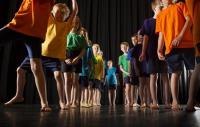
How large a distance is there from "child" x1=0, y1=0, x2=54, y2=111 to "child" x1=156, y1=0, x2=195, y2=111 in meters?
1.11

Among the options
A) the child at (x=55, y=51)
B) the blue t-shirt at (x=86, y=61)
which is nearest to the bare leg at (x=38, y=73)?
the child at (x=55, y=51)

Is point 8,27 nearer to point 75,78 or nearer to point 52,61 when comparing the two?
point 52,61

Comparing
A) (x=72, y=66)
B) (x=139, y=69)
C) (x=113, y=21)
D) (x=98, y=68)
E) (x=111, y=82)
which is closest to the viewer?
(x=72, y=66)

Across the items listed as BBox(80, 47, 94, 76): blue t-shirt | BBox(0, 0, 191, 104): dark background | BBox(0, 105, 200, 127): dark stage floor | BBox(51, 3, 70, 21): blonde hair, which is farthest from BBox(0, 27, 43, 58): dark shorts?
BBox(0, 0, 191, 104): dark background

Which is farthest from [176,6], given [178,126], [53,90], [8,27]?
[53,90]

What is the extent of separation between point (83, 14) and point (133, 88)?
3.95 m

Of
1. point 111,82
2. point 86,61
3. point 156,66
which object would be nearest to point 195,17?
point 156,66

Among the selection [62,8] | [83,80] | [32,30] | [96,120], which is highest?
[62,8]

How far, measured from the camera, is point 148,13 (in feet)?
27.6

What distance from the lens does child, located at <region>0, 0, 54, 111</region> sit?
7.12ft

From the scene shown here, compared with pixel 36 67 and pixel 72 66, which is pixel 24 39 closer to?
pixel 36 67

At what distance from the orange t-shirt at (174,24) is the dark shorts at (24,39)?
113cm

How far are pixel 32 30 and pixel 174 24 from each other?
4.24 ft

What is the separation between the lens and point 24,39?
2.20m
